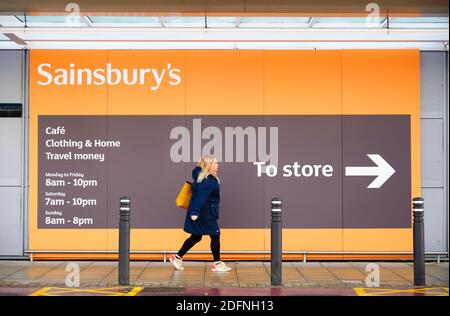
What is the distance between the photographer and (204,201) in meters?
9.38

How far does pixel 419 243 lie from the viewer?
852 cm

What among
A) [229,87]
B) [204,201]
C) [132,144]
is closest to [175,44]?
[229,87]

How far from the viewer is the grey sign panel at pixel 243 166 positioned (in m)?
10.5

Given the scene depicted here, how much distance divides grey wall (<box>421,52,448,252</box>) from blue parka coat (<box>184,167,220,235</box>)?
3757mm

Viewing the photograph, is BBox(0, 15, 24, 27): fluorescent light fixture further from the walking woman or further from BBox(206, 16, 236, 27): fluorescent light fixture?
the walking woman

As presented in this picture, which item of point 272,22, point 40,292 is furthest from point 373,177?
point 40,292

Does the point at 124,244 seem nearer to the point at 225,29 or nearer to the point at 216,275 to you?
the point at 216,275

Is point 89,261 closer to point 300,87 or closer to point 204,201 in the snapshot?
point 204,201

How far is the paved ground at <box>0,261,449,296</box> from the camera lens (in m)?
8.26

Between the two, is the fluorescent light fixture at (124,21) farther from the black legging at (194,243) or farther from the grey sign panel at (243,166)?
the black legging at (194,243)

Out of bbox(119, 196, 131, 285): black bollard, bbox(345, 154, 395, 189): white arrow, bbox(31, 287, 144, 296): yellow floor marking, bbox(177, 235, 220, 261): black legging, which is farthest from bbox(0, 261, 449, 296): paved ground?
bbox(345, 154, 395, 189): white arrow

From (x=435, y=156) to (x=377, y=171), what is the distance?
3.53 ft

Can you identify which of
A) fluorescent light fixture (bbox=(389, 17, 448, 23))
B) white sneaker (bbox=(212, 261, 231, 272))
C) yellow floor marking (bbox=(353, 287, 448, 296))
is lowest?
yellow floor marking (bbox=(353, 287, 448, 296))

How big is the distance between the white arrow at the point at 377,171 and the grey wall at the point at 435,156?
26.2 inches
